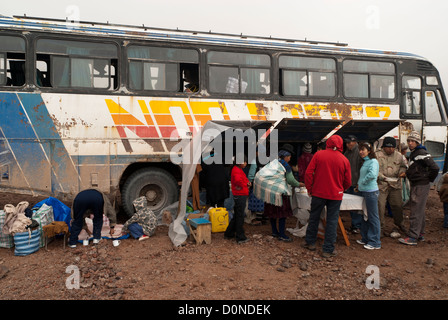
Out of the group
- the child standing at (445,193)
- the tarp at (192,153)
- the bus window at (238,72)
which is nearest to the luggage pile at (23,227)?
the tarp at (192,153)

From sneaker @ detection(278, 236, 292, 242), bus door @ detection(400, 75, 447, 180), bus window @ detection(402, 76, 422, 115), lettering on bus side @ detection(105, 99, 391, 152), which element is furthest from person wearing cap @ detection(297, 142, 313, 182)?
bus window @ detection(402, 76, 422, 115)

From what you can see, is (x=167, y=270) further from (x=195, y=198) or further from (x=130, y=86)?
(x=130, y=86)

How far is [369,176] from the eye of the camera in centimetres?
526

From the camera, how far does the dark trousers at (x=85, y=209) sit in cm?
535

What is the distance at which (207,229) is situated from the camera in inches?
221

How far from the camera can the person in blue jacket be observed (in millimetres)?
5285

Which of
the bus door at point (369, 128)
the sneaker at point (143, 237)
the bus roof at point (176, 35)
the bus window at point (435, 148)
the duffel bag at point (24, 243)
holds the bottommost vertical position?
the sneaker at point (143, 237)

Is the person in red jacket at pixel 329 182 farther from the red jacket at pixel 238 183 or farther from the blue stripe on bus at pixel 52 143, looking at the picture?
the blue stripe on bus at pixel 52 143

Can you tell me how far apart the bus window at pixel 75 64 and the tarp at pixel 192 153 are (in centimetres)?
198

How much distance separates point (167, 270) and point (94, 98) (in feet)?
12.1

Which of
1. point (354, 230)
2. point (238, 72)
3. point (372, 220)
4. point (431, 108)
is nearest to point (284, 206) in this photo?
point (372, 220)

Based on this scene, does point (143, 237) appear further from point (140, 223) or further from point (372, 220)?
point (372, 220)

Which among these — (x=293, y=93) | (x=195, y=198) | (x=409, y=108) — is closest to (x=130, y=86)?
(x=195, y=198)

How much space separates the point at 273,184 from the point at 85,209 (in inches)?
127
